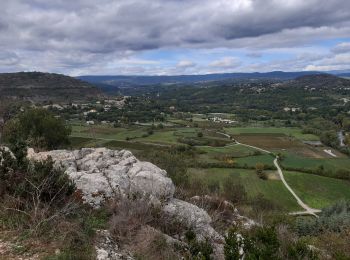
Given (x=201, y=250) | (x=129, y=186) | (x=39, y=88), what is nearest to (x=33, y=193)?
(x=129, y=186)

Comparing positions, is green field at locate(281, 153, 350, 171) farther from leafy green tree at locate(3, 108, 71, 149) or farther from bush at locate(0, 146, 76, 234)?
bush at locate(0, 146, 76, 234)

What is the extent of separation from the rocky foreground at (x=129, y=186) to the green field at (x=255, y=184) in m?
33.8

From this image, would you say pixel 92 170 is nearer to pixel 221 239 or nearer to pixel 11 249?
pixel 221 239

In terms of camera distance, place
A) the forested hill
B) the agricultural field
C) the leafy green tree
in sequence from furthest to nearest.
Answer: the forested hill
the agricultural field
the leafy green tree

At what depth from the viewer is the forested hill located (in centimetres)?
15300

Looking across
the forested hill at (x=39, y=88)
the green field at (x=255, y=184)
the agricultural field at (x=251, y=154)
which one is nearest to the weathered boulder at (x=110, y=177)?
the agricultural field at (x=251, y=154)

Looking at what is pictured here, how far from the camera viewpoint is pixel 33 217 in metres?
9.46

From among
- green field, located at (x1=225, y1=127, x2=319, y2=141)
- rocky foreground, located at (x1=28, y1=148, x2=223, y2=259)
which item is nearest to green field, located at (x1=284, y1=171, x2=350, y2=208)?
green field, located at (x1=225, y1=127, x2=319, y2=141)

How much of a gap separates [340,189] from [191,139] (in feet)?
124

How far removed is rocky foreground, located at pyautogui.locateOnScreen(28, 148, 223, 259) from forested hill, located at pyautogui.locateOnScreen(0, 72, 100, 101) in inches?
5398

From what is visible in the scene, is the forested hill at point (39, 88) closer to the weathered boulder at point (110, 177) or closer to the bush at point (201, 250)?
the weathered boulder at point (110, 177)

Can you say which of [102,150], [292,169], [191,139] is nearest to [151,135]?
[191,139]

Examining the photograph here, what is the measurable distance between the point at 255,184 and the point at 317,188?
9584mm

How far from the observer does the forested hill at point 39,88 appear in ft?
502
